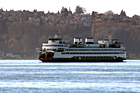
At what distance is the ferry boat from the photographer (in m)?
169

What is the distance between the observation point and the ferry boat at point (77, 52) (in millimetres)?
169375

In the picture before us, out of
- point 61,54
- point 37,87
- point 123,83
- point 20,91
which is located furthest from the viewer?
point 61,54

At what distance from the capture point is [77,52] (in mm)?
173250

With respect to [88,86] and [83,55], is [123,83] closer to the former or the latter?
[88,86]

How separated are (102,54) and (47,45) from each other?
654 inches

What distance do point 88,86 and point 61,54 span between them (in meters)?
99.5

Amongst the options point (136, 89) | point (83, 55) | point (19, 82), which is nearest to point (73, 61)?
point (83, 55)

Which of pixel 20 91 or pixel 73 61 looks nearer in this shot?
pixel 20 91

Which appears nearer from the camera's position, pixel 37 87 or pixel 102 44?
pixel 37 87

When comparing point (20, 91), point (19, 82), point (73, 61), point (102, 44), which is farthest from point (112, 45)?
point (20, 91)

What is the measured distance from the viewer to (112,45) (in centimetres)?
17900

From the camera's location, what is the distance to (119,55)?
17450 cm

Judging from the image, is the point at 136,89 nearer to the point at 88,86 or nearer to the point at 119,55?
the point at 88,86

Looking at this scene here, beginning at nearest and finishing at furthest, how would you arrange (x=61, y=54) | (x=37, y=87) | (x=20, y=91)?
1. (x=20, y=91)
2. (x=37, y=87)
3. (x=61, y=54)
